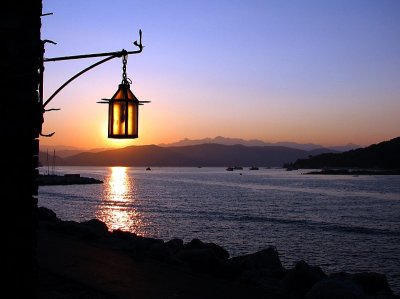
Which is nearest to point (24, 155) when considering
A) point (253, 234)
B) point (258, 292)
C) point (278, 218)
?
point (258, 292)

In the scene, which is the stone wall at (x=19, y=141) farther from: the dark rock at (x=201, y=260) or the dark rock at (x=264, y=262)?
the dark rock at (x=264, y=262)

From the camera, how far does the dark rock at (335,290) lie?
922 cm

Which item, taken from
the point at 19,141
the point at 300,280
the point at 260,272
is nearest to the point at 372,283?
the point at 300,280

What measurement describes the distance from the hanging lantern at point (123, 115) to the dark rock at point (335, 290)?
20.6 feet

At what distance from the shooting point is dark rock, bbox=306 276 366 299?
9.22 m

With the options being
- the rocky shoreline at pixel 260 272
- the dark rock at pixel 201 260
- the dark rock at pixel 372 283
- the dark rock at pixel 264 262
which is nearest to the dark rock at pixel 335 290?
the rocky shoreline at pixel 260 272

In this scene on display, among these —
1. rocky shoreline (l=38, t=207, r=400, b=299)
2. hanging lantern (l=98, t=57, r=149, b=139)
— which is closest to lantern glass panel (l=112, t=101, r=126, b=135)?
hanging lantern (l=98, t=57, r=149, b=139)

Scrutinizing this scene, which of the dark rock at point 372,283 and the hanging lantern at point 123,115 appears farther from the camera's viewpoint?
the dark rock at point 372,283

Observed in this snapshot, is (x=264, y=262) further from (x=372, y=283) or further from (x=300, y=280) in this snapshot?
(x=372, y=283)

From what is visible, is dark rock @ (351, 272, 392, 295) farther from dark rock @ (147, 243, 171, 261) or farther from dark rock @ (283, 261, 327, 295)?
dark rock @ (147, 243, 171, 261)

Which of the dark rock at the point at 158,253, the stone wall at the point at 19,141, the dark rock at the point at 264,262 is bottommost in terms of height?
the dark rock at the point at 264,262

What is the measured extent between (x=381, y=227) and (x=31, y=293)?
3547 cm

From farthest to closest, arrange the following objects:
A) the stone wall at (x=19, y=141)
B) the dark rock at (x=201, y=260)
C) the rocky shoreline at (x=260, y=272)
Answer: the dark rock at (x=201, y=260)
the rocky shoreline at (x=260, y=272)
the stone wall at (x=19, y=141)

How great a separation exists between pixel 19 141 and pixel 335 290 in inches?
281
